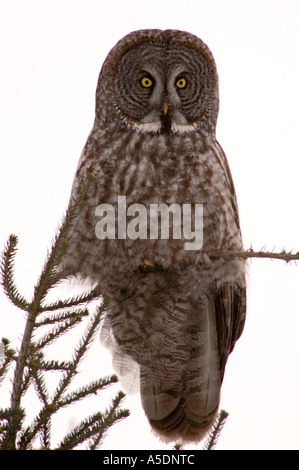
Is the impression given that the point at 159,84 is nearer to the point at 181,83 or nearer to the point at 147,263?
the point at 181,83

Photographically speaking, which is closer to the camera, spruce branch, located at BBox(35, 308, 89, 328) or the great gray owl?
spruce branch, located at BBox(35, 308, 89, 328)

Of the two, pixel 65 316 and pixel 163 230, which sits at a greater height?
pixel 163 230

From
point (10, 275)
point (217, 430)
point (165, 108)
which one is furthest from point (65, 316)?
point (165, 108)

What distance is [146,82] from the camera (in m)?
3.70

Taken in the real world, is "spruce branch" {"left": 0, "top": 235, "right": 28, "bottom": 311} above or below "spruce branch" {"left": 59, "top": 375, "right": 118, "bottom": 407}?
above

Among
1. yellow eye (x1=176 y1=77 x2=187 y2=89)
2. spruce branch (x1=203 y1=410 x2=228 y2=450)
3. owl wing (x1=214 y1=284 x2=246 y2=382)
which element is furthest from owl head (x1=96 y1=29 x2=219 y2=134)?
spruce branch (x1=203 y1=410 x2=228 y2=450)

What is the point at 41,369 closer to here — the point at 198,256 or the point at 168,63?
the point at 198,256

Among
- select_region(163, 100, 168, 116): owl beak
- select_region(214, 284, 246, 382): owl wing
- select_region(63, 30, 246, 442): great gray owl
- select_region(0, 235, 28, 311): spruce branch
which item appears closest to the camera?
select_region(0, 235, 28, 311): spruce branch

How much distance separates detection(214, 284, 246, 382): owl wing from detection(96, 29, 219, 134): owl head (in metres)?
0.96

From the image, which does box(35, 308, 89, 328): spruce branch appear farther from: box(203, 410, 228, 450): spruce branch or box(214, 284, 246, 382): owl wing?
box(214, 284, 246, 382): owl wing

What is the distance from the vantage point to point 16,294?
2029mm

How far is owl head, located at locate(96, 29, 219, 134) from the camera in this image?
3.65 meters

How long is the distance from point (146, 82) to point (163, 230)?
0.91 metres
